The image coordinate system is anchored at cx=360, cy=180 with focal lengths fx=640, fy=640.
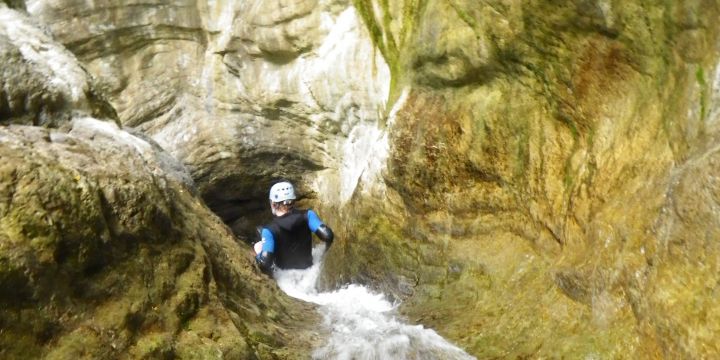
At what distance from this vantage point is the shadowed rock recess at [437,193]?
3844 millimetres

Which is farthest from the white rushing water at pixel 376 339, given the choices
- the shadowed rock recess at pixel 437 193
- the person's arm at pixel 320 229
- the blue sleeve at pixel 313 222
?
the blue sleeve at pixel 313 222

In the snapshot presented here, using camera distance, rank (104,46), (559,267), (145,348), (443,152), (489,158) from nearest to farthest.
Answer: (145,348) → (559,267) → (489,158) → (443,152) → (104,46)

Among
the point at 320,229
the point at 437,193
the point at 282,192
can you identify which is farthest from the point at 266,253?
the point at 437,193

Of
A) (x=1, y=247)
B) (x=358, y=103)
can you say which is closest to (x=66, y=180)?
(x=1, y=247)


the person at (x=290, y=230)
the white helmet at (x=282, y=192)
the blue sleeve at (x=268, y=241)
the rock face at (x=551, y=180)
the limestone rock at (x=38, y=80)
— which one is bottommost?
the person at (x=290, y=230)

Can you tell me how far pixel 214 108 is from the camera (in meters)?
11.9

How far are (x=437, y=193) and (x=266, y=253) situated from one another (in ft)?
7.01

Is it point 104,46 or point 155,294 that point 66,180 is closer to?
point 155,294

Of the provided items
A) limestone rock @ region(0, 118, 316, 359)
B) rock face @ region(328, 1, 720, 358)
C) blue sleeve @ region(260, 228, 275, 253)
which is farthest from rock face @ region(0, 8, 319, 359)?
rock face @ region(328, 1, 720, 358)

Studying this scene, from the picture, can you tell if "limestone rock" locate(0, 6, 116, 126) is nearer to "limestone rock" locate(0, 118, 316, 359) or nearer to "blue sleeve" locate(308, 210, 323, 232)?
"limestone rock" locate(0, 118, 316, 359)

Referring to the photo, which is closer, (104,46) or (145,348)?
(145,348)

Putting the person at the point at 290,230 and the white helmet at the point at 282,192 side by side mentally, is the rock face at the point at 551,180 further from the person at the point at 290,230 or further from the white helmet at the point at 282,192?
the white helmet at the point at 282,192

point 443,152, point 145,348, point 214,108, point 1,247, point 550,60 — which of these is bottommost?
point 214,108

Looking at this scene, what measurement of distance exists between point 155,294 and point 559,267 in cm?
341
